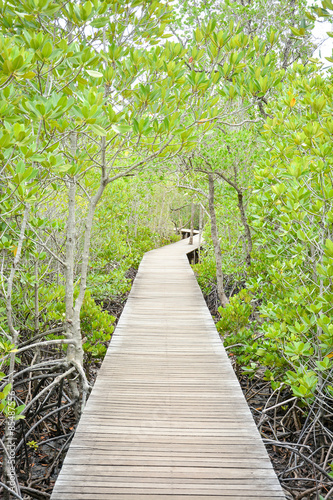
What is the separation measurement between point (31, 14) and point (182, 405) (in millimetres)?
2589

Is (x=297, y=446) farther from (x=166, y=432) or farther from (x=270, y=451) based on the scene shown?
(x=166, y=432)

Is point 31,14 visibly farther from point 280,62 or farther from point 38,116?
point 280,62

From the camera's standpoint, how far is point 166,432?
2.13 m

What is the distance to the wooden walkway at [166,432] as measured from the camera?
5.69 feet

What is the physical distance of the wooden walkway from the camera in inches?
68.3

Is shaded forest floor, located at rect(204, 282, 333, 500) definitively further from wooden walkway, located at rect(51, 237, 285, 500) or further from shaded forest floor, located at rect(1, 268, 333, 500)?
wooden walkway, located at rect(51, 237, 285, 500)

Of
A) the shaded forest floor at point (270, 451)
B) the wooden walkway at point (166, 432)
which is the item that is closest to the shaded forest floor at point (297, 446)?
the shaded forest floor at point (270, 451)

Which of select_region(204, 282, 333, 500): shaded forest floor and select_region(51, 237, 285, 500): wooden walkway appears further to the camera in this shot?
select_region(204, 282, 333, 500): shaded forest floor

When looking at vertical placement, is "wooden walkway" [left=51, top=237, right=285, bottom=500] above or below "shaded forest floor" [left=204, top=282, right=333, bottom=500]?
above

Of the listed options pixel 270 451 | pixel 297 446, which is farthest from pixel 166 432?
pixel 270 451

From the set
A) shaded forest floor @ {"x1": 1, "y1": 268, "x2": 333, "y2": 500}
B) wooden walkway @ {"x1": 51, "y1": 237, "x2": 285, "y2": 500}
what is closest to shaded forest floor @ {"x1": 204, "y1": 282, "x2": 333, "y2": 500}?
shaded forest floor @ {"x1": 1, "y1": 268, "x2": 333, "y2": 500}

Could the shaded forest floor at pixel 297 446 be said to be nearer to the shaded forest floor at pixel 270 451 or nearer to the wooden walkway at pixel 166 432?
the shaded forest floor at pixel 270 451

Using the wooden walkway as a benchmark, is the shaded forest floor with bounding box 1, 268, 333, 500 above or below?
below

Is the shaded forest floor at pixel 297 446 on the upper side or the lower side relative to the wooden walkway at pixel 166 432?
lower
